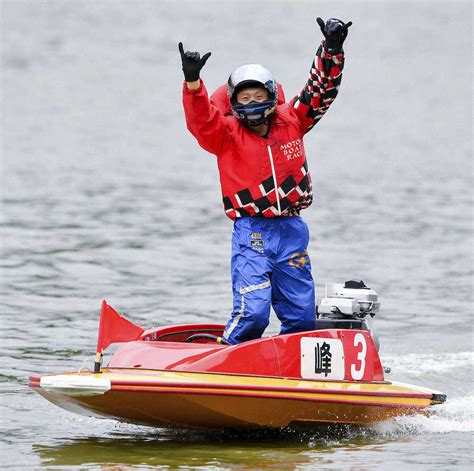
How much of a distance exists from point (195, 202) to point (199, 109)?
42.0 feet

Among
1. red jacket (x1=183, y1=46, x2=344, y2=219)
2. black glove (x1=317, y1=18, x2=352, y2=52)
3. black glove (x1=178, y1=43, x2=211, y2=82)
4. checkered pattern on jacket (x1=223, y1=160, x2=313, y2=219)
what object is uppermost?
black glove (x1=317, y1=18, x2=352, y2=52)

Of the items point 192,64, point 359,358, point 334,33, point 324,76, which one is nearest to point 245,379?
point 359,358

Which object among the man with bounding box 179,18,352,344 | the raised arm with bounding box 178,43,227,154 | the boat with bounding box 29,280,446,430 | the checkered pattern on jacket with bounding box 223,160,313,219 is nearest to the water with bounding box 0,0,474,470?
the boat with bounding box 29,280,446,430

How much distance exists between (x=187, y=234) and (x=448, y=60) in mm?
22192

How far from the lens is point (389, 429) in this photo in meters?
8.61

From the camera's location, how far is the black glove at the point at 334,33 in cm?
834

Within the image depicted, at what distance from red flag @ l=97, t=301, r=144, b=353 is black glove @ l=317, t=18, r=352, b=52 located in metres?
2.14

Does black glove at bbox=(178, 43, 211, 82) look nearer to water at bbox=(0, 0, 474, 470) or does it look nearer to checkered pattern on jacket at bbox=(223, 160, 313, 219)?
checkered pattern on jacket at bbox=(223, 160, 313, 219)

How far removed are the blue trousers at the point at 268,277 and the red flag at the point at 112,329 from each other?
61 cm

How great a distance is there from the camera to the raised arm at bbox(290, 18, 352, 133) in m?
8.38

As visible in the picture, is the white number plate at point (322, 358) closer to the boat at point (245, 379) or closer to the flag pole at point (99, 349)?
the boat at point (245, 379)

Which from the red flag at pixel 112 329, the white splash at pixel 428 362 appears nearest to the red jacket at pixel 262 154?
the red flag at pixel 112 329

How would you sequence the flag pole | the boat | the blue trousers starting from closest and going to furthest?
the boat < the flag pole < the blue trousers

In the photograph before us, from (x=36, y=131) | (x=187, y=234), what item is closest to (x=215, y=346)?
(x=187, y=234)
